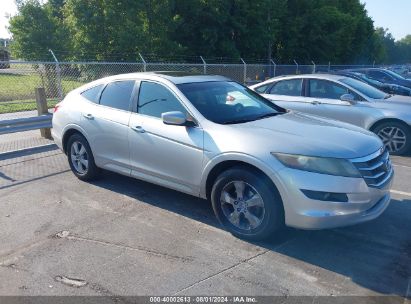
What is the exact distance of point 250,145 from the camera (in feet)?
12.4

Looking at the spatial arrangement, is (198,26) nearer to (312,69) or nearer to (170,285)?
(312,69)

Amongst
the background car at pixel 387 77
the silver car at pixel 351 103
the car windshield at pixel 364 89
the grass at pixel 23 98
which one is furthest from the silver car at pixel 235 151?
the background car at pixel 387 77

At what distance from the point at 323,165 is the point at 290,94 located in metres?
5.05

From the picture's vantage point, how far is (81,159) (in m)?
5.65

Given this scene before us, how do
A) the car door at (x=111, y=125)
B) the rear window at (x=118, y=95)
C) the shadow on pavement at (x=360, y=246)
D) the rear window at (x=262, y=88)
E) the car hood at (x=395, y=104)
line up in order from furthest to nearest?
the rear window at (x=262, y=88) < the car hood at (x=395, y=104) < the rear window at (x=118, y=95) < the car door at (x=111, y=125) < the shadow on pavement at (x=360, y=246)

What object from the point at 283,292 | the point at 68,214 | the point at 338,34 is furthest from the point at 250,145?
the point at 338,34

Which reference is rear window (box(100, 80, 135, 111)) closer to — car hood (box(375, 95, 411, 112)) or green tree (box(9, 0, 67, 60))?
car hood (box(375, 95, 411, 112))

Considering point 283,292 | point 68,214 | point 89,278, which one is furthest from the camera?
point 68,214

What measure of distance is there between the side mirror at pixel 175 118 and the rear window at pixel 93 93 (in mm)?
1711

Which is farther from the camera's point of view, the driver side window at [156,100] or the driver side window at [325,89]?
the driver side window at [325,89]

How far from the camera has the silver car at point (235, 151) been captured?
3527 mm

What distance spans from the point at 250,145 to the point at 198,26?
2126 centimetres

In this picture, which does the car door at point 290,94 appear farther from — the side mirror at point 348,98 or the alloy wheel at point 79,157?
the alloy wheel at point 79,157

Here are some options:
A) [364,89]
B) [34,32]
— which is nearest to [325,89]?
[364,89]
